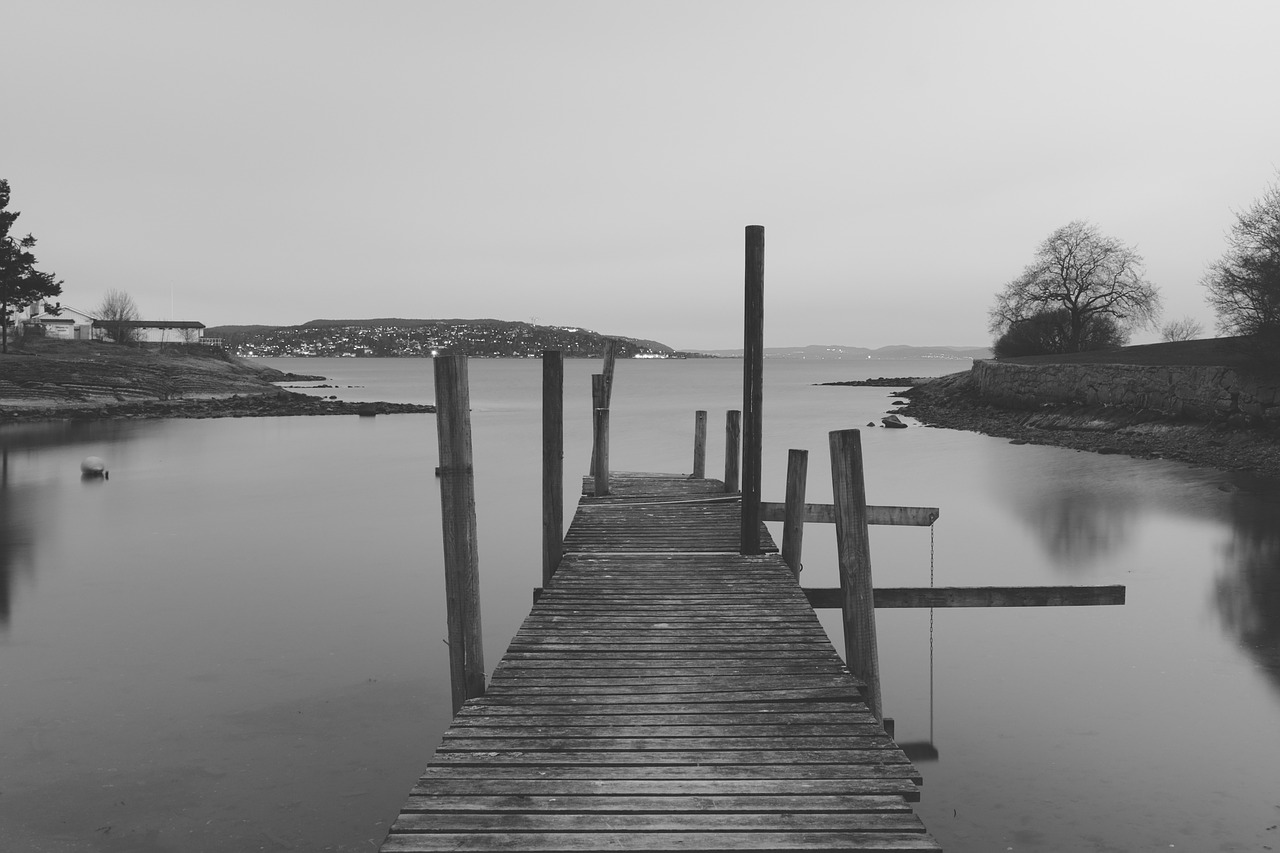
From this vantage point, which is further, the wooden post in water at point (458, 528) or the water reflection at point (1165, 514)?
the water reflection at point (1165, 514)

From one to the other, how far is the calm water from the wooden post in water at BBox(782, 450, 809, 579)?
65.8 inches

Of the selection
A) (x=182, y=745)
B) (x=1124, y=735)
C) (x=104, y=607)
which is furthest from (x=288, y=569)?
(x=1124, y=735)

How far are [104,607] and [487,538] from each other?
6631mm

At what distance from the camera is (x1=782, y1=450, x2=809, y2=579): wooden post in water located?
8.11m

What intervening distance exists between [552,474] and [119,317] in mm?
102855

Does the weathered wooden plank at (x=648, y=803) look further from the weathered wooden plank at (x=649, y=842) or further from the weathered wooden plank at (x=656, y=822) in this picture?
the weathered wooden plank at (x=649, y=842)

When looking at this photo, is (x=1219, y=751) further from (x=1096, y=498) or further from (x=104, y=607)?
(x=1096, y=498)

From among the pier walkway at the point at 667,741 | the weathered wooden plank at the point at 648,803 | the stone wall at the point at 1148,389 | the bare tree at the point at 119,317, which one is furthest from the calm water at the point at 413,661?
the bare tree at the point at 119,317

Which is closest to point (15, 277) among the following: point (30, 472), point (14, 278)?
point (14, 278)

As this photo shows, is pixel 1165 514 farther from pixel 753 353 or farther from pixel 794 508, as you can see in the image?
pixel 753 353

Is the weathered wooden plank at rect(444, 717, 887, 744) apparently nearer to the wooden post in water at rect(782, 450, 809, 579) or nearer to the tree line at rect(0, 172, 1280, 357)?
the wooden post in water at rect(782, 450, 809, 579)

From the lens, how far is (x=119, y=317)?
95.2 m

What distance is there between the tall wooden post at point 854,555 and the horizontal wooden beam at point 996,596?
38 cm

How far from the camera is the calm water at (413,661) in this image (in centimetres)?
628
